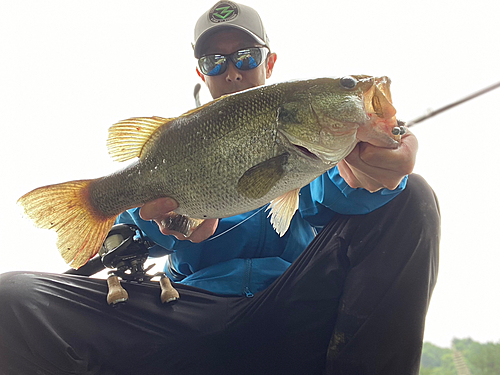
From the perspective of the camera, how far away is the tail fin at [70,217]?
3.10ft

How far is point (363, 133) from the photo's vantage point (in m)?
0.76

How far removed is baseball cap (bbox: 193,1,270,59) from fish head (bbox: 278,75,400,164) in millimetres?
810

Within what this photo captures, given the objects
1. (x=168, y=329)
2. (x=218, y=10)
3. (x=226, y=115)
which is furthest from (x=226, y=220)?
(x=218, y=10)

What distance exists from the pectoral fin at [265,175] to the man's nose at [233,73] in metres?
0.77

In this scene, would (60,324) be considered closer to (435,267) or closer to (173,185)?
(173,185)

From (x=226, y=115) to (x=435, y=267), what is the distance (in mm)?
663

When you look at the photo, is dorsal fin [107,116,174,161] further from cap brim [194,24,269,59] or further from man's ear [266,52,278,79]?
man's ear [266,52,278,79]

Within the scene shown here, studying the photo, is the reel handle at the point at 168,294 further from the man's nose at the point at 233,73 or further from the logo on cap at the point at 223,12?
the logo on cap at the point at 223,12

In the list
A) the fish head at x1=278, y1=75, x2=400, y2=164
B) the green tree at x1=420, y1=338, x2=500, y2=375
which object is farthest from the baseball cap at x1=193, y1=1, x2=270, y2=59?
the green tree at x1=420, y1=338, x2=500, y2=375

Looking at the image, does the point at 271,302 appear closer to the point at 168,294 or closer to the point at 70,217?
the point at 168,294

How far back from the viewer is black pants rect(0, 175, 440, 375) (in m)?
0.95

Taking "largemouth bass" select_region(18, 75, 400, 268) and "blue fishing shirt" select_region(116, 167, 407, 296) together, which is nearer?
"largemouth bass" select_region(18, 75, 400, 268)

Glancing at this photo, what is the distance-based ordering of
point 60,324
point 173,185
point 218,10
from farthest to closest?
1. point 218,10
2. point 60,324
3. point 173,185

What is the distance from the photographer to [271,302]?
1.07 meters
